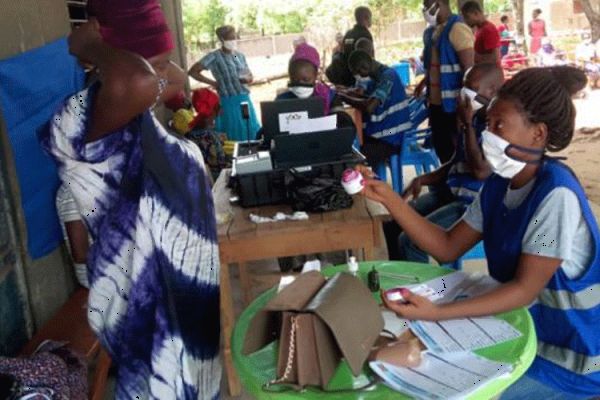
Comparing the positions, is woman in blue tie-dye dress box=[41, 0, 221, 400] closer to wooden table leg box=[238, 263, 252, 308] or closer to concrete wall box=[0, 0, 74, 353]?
concrete wall box=[0, 0, 74, 353]

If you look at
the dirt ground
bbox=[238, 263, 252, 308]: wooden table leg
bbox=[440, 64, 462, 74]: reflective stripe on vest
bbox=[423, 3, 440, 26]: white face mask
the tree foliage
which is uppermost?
the tree foliage

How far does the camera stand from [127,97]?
140 cm

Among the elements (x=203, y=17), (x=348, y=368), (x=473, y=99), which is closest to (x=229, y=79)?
(x=473, y=99)

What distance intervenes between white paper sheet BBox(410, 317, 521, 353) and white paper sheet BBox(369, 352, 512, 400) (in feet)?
0.12

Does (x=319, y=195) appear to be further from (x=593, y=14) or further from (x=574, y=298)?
(x=593, y=14)

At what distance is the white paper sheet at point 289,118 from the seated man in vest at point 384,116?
1.88 m

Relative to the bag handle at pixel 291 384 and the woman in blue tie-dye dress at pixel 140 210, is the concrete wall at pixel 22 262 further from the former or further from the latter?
the bag handle at pixel 291 384

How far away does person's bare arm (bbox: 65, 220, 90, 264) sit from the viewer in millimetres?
1691

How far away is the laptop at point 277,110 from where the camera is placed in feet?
9.45

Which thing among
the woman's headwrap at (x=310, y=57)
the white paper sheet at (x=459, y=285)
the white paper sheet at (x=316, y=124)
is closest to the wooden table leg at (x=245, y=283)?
the white paper sheet at (x=316, y=124)

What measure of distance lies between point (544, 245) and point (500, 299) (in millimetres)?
177

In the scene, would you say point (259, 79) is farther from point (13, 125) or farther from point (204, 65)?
point (13, 125)

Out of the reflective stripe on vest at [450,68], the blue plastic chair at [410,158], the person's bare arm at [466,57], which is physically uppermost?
the person's bare arm at [466,57]

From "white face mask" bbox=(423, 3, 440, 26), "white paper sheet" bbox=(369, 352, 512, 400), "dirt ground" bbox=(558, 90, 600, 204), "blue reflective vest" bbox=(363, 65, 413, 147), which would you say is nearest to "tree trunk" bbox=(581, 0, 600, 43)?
"dirt ground" bbox=(558, 90, 600, 204)
